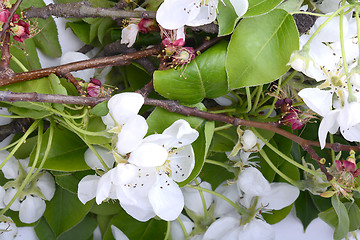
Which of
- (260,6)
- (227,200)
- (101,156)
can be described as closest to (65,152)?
(101,156)

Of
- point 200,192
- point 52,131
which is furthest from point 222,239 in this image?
point 52,131

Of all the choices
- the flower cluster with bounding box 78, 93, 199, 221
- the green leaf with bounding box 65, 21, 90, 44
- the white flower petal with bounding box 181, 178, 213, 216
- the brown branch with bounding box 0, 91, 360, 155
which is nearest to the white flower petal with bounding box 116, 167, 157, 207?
the flower cluster with bounding box 78, 93, 199, 221

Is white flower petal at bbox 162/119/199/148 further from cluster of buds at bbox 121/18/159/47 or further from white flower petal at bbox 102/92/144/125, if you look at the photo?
cluster of buds at bbox 121/18/159/47

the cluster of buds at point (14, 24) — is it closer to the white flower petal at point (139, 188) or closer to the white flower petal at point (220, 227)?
the white flower petal at point (139, 188)

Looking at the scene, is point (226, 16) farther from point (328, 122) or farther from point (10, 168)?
point (10, 168)

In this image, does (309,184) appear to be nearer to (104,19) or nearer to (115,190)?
(115,190)

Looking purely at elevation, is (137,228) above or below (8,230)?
below
